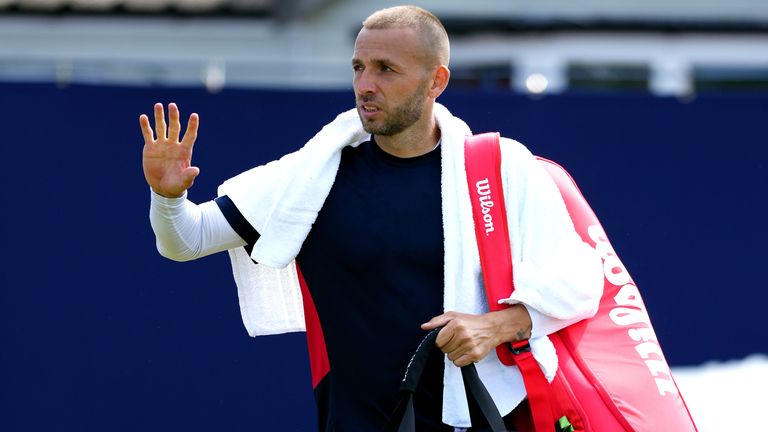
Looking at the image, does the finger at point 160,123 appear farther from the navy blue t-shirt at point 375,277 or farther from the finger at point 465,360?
the finger at point 465,360

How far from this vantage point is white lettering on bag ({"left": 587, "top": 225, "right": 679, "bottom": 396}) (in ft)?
11.6

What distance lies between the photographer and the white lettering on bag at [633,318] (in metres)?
3.53

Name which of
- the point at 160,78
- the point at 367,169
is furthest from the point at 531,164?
the point at 160,78

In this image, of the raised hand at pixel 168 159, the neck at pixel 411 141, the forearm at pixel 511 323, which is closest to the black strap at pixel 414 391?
the forearm at pixel 511 323

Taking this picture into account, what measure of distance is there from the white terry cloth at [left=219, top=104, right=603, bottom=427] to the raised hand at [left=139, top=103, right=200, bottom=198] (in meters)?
0.25

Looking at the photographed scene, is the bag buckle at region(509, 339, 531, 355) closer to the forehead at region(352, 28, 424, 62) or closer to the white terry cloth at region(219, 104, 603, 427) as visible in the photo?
the white terry cloth at region(219, 104, 603, 427)

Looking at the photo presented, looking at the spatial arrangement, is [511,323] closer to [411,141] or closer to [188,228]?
[411,141]

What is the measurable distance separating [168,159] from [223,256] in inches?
62.7

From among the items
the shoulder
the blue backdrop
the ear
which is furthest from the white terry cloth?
the blue backdrop

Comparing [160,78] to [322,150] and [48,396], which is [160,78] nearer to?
[48,396]

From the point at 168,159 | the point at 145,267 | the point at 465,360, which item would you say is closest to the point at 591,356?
the point at 465,360

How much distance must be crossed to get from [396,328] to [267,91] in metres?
1.84

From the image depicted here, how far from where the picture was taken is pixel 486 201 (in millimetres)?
3570

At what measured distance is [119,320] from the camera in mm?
4965
